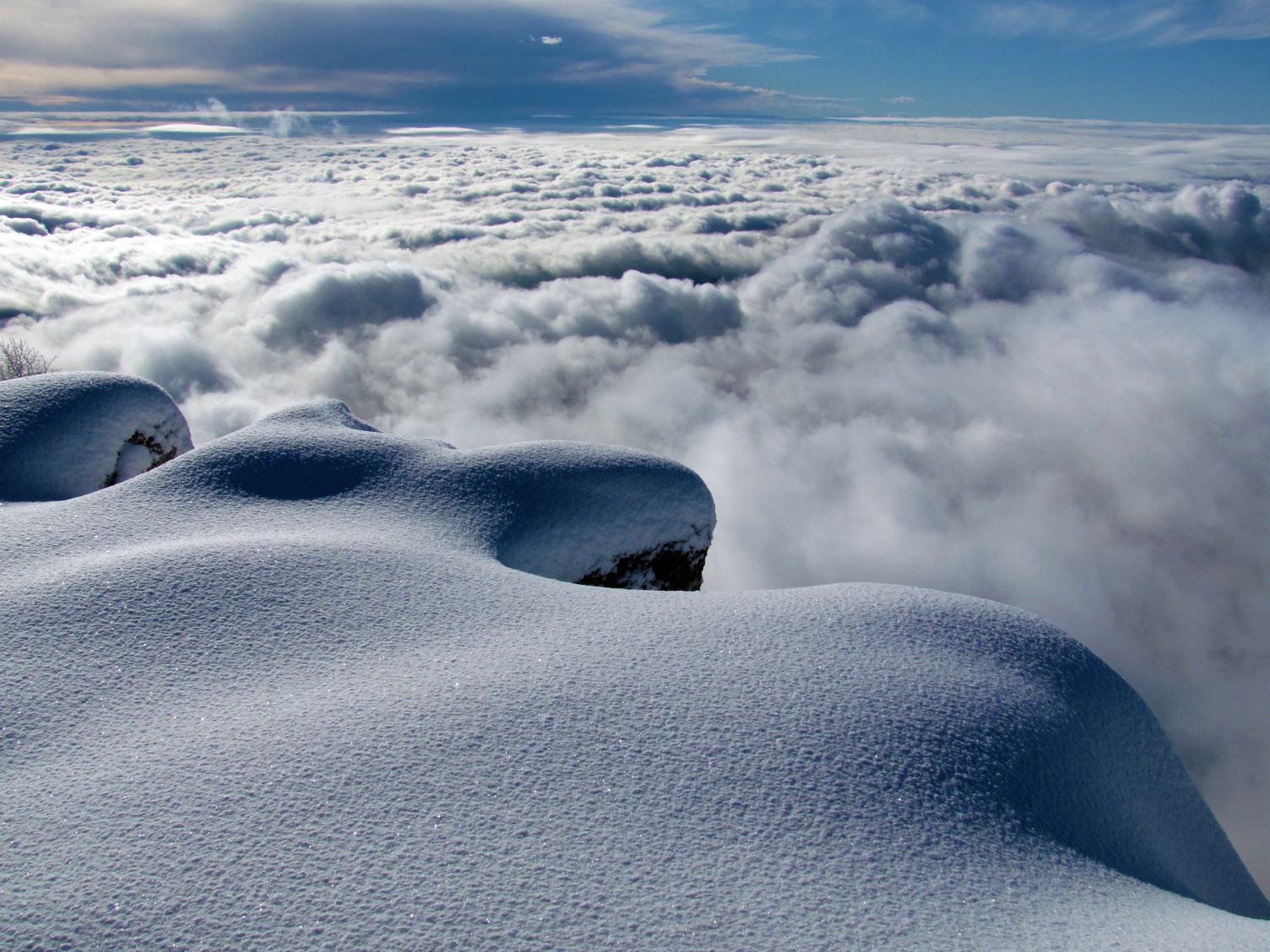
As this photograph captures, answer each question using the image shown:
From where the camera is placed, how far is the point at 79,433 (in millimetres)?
10953

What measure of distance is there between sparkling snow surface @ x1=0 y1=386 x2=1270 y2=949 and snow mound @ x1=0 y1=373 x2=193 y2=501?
311 cm

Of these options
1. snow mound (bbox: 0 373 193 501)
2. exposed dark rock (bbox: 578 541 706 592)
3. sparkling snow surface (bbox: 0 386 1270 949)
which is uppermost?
sparkling snow surface (bbox: 0 386 1270 949)

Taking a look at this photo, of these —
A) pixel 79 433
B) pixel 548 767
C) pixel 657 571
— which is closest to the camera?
pixel 548 767

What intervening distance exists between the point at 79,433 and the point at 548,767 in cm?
1069

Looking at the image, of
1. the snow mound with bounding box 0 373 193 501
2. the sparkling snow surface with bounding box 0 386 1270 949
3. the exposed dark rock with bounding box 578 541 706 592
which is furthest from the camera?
the snow mound with bounding box 0 373 193 501

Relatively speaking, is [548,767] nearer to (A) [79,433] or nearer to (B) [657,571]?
(B) [657,571]

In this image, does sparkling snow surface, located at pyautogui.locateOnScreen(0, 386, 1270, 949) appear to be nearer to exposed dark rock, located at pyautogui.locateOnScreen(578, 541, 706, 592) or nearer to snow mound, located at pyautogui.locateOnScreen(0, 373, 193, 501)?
exposed dark rock, located at pyautogui.locateOnScreen(578, 541, 706, 592)

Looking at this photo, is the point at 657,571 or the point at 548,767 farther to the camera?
the point at 657,571

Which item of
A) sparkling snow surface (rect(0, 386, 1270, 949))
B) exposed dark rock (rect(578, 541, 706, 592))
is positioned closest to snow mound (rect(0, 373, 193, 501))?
sparkling snow surface (rect(0, 386, 1270, 949))

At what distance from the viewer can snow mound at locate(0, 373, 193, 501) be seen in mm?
9969

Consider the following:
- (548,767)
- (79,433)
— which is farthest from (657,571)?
(79,433)

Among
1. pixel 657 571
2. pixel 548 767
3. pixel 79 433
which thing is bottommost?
pixel 657 571

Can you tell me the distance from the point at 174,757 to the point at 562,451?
6673 millimetres

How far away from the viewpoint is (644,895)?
3439mm
